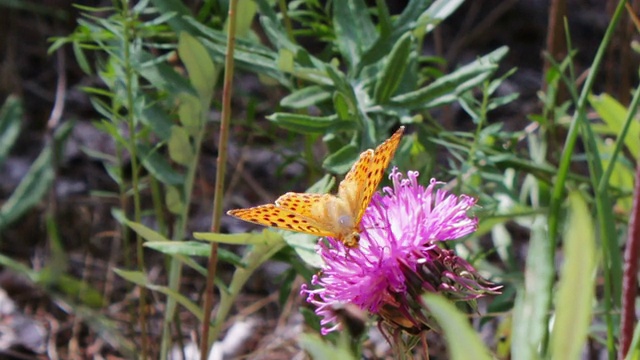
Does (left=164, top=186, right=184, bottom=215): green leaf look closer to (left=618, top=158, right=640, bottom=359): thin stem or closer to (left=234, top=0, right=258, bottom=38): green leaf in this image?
(left=234, top=0, right=258, bottom=38): green leaf

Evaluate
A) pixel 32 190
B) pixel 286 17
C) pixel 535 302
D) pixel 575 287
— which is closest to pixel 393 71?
pixel 286 17

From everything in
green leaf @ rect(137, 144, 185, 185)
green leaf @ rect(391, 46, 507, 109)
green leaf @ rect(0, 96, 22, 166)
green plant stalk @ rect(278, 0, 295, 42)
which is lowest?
green leaf @ rect(0, 96, 22, 166)

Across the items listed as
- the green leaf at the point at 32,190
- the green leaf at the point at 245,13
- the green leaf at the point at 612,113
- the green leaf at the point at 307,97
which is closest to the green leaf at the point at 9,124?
the green leaf at the point at 32,190

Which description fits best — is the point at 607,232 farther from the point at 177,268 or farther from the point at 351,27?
the point at 177,268

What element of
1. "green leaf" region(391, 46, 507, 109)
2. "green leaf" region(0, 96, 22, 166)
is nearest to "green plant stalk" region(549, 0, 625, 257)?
"green leaf" region(391, 46, 507, 109)

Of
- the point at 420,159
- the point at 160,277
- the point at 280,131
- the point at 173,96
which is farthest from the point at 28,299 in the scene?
the point at 420,159

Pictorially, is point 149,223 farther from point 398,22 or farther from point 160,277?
point 398,22
